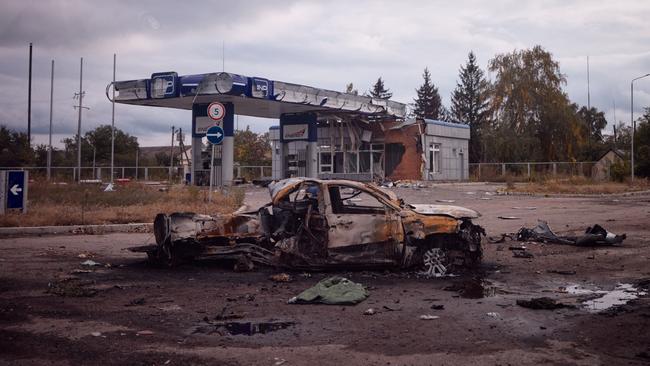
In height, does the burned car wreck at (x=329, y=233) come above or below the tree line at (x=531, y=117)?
below

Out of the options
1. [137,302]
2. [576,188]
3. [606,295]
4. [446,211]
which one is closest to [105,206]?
[137,302]

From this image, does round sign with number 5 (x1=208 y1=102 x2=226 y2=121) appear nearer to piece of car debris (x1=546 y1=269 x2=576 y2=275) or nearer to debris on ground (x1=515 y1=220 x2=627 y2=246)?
debris on ground (x1=515 y1=220 x2=627 y2=246)

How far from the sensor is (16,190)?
16281 mm

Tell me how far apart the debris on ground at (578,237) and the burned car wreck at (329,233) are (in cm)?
391

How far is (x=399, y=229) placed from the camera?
29.6ft

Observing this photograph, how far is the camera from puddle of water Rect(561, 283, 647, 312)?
7.11 m

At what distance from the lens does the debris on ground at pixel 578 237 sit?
12.3 meters

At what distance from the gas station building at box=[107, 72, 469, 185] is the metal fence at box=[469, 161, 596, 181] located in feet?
6.47

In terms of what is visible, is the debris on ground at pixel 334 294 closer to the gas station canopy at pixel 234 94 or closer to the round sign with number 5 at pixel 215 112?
the round sign with number 5 at pixel 215 112

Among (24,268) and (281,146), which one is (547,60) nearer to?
(281,146)

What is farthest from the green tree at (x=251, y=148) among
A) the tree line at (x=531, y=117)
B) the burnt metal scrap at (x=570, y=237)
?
the burnt metal scrap at (x=570, y=237)

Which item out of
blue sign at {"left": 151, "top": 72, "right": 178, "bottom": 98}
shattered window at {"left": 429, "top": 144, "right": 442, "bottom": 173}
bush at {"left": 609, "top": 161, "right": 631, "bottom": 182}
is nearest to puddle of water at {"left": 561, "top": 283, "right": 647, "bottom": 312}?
blue sign at {"left": 151, "top": 72, "right": 178, "bottom": 98}

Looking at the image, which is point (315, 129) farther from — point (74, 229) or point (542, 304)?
point (542, 304)

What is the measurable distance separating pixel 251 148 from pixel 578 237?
6424 cm
